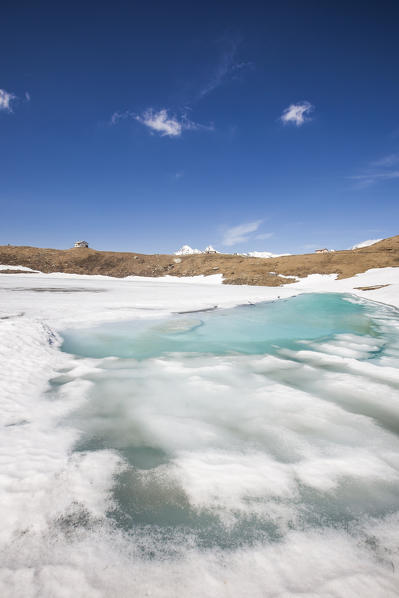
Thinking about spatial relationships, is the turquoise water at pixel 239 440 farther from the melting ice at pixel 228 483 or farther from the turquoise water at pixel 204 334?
the turquoise water at pixel 204 334

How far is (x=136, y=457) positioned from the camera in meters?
2.41

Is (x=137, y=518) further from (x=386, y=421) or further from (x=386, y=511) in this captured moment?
(x=386, y=421)

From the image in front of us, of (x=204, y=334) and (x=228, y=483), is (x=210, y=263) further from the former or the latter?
(x=228, y=483)

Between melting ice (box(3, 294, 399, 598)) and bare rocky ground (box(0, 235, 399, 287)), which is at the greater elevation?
bare rocky ground (box(0, 235, 399, 287))

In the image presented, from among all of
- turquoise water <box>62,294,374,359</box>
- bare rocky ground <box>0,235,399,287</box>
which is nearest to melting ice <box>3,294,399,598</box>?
turquoise water <box>62,294,374,359</box>

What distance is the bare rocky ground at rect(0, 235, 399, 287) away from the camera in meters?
37.3

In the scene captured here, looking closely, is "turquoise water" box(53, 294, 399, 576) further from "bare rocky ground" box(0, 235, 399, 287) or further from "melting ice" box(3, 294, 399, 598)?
"bare rocky ground" box(0, 235, 399, 287)

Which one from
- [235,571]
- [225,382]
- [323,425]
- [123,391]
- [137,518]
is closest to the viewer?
[235,571]

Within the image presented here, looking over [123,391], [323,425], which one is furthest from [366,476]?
[123,391]

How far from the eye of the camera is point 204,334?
7.39 meters

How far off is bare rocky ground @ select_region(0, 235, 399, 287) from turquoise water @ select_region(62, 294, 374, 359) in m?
25.7

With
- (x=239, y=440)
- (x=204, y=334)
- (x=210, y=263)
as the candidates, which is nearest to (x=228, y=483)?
(x=239, y=440)

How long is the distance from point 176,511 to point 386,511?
57.2 inches

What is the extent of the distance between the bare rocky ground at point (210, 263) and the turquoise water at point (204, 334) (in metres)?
25.7
